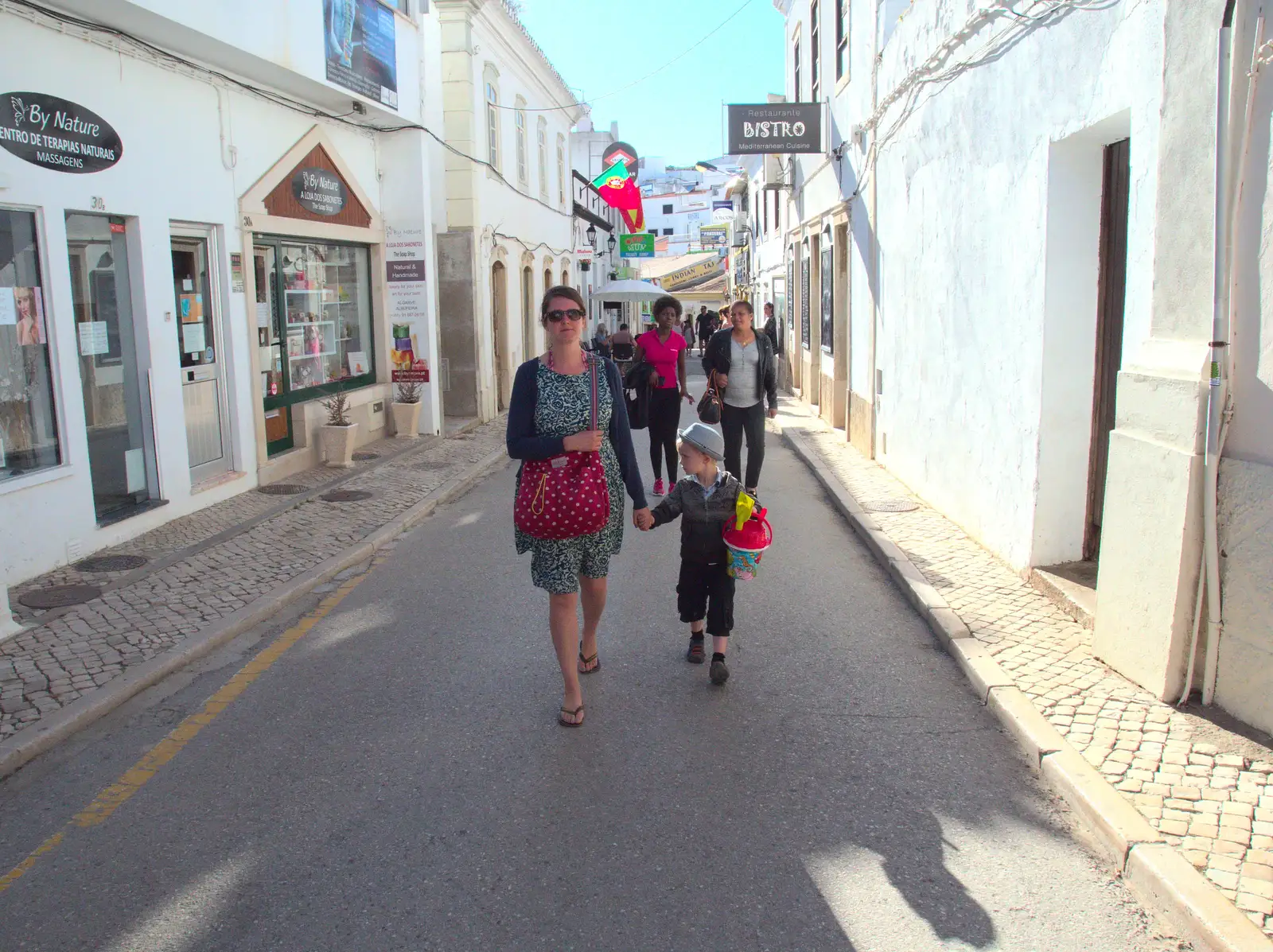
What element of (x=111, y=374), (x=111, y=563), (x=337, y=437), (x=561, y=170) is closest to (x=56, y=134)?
(x=111, y=374)

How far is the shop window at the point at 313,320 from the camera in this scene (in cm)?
1181

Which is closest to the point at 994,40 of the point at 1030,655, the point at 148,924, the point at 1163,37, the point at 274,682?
the point at 1163,37

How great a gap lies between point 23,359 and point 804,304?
14.9m

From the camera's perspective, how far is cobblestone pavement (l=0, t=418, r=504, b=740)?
533cm

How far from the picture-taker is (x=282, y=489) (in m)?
10.8

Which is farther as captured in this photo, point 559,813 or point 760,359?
point 760,359

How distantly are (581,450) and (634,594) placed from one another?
2.55 meters

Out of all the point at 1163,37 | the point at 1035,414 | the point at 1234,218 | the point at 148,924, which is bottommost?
the point at 148,924

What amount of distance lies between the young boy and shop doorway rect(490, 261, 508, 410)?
581 inches

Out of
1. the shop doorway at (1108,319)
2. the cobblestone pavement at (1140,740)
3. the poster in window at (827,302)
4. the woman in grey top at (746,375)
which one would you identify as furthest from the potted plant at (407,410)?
the shop doorway at (1108,319)

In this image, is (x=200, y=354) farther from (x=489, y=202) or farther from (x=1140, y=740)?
(x=489, y=202)

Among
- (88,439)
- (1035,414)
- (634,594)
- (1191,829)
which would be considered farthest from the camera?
(88,439)

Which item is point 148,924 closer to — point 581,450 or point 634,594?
point 581,450

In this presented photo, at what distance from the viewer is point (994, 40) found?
23.6 ft
